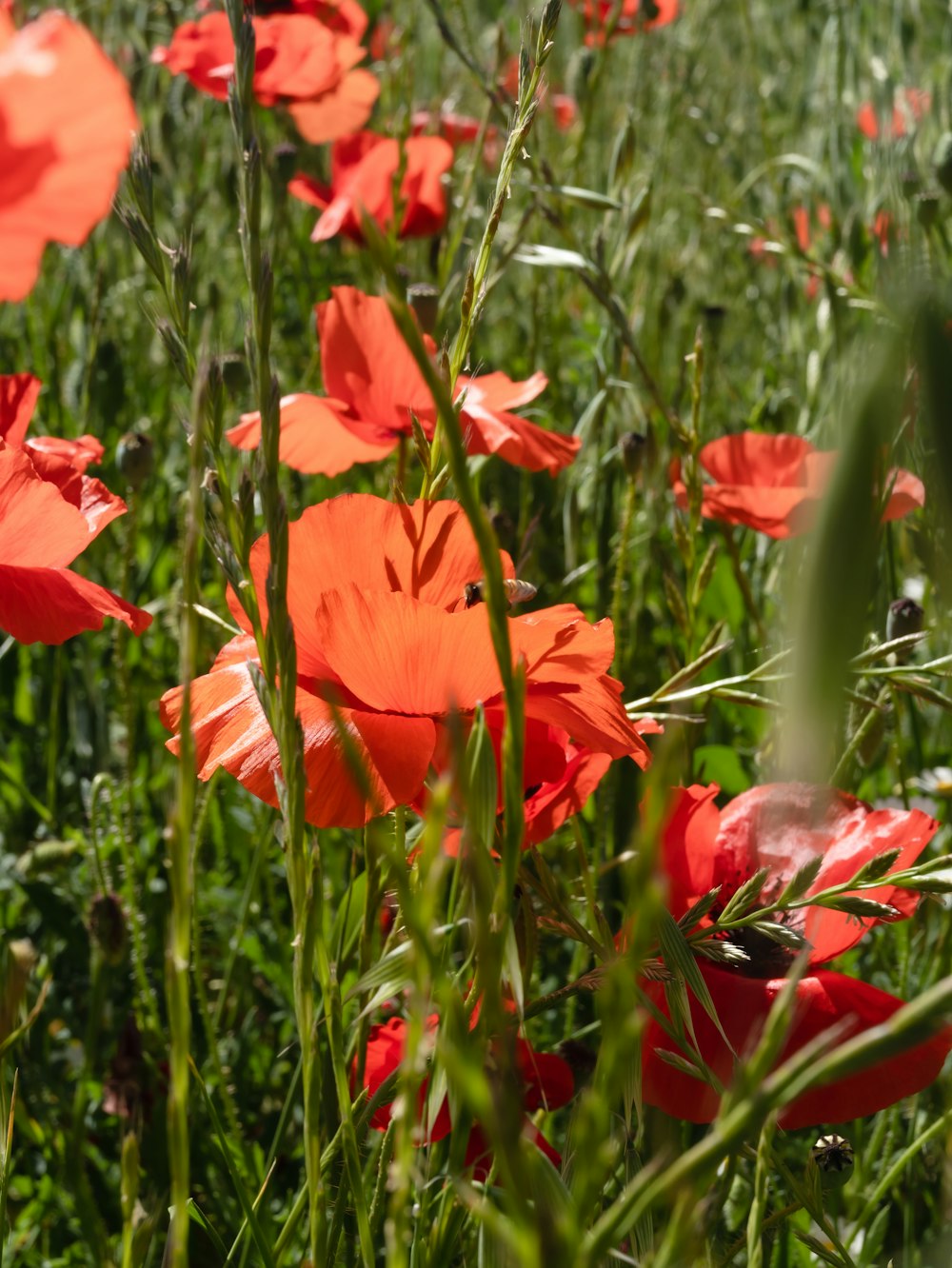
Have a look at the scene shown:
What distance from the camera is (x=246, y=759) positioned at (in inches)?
19.6

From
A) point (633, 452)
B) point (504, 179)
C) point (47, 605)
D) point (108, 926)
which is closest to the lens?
point (504, 179)

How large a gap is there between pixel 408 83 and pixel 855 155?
2.96 feet

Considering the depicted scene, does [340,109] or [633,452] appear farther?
[340,109]

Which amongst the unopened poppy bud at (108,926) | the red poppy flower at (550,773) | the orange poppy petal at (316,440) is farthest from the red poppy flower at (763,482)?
the unopened poppy bud at (108,926)

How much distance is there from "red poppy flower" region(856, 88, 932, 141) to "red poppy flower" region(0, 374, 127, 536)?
0.73 m

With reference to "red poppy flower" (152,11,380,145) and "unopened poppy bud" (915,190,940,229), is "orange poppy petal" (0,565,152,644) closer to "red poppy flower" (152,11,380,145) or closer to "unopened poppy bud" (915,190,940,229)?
"unopened poppy bud" (915,190,940,229)

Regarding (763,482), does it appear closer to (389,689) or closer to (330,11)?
(389,689)

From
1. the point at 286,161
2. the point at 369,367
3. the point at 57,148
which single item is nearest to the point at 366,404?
the point at 369,367

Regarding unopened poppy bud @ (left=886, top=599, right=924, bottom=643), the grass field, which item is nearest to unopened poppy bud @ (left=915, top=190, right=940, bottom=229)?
the grass field

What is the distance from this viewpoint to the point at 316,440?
934 mm

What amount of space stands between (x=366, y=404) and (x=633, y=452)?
20 centimetres

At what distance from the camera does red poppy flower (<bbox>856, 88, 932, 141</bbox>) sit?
1323 mm

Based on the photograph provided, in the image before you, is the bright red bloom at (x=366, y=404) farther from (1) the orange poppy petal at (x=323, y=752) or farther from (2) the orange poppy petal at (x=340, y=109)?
(2) the orange poppy petal at (x=340, y=109)

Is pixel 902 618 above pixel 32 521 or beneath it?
beneath
